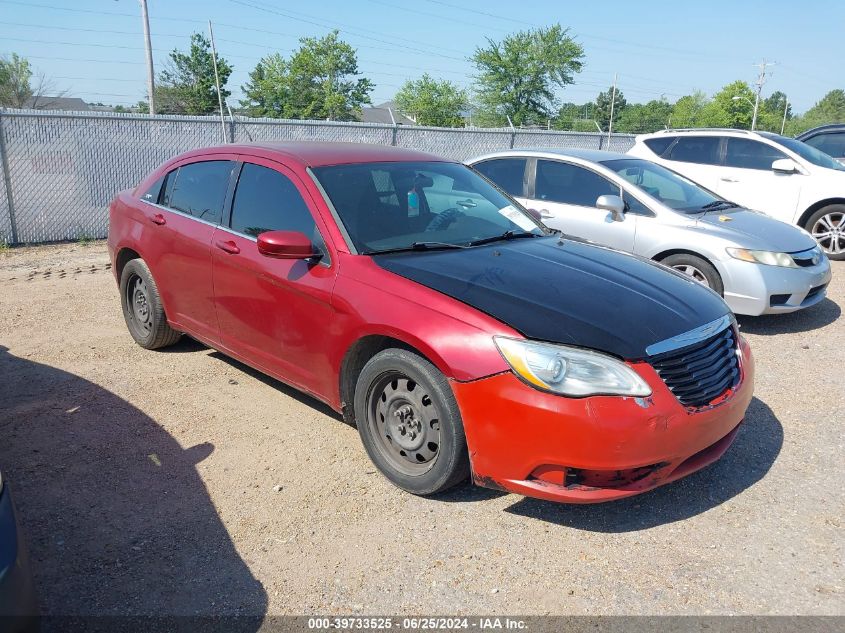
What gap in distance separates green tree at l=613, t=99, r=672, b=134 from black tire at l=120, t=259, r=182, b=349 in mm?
76855

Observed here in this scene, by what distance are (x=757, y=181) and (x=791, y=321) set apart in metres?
3.89

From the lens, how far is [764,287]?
6.07 m

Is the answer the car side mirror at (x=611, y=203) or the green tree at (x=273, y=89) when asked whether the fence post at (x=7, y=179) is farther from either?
the green tree at (x=273, y=89)

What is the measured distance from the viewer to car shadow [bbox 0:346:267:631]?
9.09ft

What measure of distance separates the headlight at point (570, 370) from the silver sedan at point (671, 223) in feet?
9.71

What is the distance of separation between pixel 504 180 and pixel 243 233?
398cm

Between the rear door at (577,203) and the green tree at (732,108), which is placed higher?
the green tree at (732,108)

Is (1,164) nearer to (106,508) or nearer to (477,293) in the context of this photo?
(106,508)

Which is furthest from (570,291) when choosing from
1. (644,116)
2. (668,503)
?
(644,116)

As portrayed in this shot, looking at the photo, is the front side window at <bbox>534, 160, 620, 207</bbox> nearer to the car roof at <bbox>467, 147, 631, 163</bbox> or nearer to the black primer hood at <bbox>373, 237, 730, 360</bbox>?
the car roof at <bbox>467, 147, 631, 163</bbox>

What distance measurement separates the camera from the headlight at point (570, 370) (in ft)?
9.63

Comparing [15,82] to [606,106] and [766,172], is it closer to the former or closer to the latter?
[766,172]

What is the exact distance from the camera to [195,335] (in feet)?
16.4

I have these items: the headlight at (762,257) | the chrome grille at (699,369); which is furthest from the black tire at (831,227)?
the chrome grille at (699,369)
